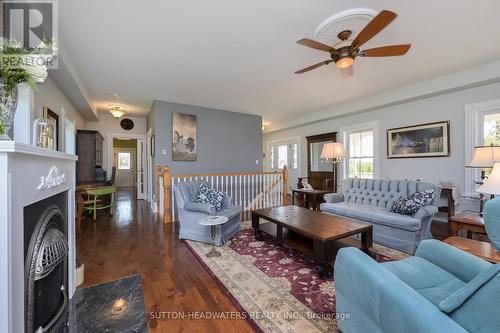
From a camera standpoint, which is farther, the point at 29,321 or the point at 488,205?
the point at 488,205

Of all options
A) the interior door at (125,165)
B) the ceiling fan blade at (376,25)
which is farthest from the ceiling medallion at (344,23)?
the interior door at (125,165)

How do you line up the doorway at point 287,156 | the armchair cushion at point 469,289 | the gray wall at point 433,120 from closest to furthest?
the armchair cushion at point 469,289 → the gray wall at point 433,120 → the doorway at point 287,156

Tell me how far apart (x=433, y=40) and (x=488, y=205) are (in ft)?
7.75

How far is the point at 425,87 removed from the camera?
401 cm

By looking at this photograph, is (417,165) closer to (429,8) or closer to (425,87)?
(425,87)

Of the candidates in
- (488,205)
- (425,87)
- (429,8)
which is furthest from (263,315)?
(425,87)

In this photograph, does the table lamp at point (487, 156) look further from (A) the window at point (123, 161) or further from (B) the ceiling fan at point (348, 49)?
(A) the window at point (123, 161)

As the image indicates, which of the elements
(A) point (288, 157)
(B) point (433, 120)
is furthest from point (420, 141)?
(A) point (288, 157)

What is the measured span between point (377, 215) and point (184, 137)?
4437 mm

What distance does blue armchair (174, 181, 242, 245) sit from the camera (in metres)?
3.00

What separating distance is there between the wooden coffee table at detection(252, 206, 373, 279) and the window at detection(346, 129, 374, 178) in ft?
10.6

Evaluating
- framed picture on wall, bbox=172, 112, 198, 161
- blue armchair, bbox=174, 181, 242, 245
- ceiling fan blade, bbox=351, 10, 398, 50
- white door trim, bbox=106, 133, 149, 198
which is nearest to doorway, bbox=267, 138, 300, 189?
framed picture on wall, bbox=172, 112, 198, 161

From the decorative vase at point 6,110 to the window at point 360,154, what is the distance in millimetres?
6026

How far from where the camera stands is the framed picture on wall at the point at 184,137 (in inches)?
206
